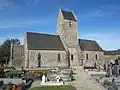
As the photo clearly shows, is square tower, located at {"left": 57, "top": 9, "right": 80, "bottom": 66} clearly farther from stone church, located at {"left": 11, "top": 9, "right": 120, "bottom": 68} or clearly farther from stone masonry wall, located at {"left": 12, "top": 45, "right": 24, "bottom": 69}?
stone masonry wall, located at {"left": 12, "top": 45, "right": 24, "bottom": 69}

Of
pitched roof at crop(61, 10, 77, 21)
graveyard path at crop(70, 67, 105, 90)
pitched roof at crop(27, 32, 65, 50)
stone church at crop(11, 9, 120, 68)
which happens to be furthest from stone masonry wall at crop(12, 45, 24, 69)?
graveyard path at crop(70, 67, 105, 90)

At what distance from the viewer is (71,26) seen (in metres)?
54.6

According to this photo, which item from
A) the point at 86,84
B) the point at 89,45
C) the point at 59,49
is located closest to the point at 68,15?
the point at 59,49

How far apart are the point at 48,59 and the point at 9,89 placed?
3043 centimetres

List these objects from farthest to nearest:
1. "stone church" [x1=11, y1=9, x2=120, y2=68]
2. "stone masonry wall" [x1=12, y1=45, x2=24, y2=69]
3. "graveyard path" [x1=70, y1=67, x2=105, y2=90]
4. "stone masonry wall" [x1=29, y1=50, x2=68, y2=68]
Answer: "stone masonry wall" [x1=12, y1=45, x2=24, y2=69]
"stone church" [x1=11, y1=9, x2=120, y2=68]
"stone masonry wall" [x1=29, y1=50, x2=68, y2=68]
"graveyard path" [x1=70, y1=67, x2=105, y2=90]

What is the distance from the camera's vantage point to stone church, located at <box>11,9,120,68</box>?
47.4 metres

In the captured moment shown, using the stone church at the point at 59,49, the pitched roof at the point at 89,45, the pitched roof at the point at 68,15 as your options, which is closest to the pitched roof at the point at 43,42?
the stone church at the point at 59,49

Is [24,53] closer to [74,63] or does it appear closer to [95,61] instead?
[74,63]

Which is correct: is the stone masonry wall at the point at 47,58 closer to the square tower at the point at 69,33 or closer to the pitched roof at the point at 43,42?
the pitched roof at the point at 43,42

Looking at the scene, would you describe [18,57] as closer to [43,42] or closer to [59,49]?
[43,42]

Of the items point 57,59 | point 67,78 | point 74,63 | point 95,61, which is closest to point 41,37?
point 57,59

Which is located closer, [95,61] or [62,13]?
[62,13]

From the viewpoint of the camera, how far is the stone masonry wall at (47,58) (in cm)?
4675

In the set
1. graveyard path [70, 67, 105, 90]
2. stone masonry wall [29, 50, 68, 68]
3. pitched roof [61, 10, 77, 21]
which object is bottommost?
graveyard path [70, 67, 105, 90]
